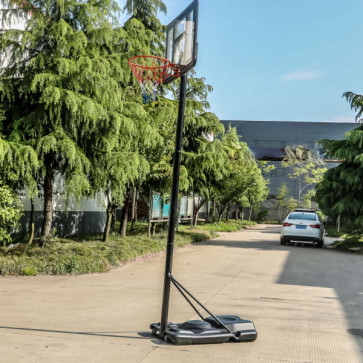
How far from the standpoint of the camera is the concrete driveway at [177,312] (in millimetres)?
5160

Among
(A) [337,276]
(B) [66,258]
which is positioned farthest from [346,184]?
(B) [66,258]

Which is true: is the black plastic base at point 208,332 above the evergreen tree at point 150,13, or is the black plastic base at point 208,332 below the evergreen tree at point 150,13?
below

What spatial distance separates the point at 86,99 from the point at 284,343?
7.15 metres

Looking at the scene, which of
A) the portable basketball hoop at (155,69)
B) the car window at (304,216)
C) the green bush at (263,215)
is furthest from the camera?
the green bush at (263,215)

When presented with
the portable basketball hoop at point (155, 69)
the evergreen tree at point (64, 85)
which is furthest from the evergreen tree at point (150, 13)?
the portable basketball hoop at point (155, 69)

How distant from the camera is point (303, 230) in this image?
20766 mm

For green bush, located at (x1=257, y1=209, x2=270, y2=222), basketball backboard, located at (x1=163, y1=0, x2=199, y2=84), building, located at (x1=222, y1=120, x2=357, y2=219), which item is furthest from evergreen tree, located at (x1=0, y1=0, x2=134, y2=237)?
building, located at (x1=222, y1=120, x2=357, y2=219)

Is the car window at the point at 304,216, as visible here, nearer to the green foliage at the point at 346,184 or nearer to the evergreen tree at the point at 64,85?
the green foliage at the point at 346,184

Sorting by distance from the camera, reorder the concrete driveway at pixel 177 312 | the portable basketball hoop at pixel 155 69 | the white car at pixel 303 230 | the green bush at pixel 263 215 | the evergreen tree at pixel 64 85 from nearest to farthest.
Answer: the concrete driveway at pixel 177 312 < the portable basketball hoop at pixel 155 69 < the evergreen tree at pixel 64 85 < the white car at pixel 303 230 < the green bush at pixel 263 215

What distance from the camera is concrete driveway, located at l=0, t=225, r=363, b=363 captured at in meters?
5.16

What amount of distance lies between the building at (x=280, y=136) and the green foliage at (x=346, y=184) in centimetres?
4300

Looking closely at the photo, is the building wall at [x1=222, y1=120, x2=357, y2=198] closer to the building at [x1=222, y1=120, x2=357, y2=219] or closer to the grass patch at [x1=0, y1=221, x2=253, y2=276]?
the building at [x1=222, y1=120, x2=357, y2=219]

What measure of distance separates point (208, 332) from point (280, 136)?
62311mm

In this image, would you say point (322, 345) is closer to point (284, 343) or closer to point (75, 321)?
point (284, 343)
